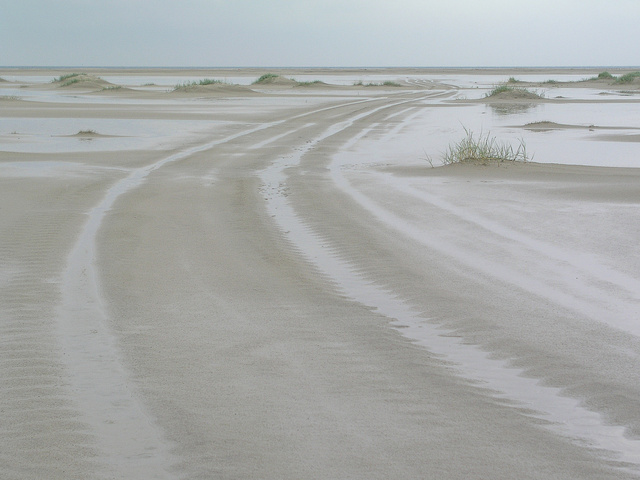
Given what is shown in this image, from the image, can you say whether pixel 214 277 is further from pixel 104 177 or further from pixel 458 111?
pixel 458 111

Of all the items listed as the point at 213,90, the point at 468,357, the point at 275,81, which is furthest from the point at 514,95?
the point at 468,357

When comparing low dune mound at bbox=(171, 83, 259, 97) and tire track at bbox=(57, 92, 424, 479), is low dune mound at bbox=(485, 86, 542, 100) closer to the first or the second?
low dune mound at bbox=(171, 83, 259, 97)

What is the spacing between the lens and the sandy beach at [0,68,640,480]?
124 inches

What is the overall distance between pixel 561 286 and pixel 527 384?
1977 mm

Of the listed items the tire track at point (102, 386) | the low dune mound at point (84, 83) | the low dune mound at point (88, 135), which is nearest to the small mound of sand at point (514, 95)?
the low dune mound at point (88, 135)

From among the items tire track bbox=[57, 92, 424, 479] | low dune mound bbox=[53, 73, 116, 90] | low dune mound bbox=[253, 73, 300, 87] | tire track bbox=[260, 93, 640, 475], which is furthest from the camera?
low dune mound bbox=[253, 73, 300, 87]

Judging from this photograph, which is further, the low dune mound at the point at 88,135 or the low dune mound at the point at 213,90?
the low dune mound at the point at 213,90

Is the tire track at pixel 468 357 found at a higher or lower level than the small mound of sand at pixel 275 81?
lower

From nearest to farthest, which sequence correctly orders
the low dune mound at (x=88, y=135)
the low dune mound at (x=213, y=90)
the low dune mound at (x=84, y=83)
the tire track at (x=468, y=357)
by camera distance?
the tire track at (x=468, y=357) → the low dune mound at (x=88, y=135) → the low dune mound at (x=213, y=90) → the low dune mound at (x=84, y=83)

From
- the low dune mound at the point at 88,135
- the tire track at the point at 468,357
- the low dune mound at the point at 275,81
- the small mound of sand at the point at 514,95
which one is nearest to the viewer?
the tire track at the point at 468,357

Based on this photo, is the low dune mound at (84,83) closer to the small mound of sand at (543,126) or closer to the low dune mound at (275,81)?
the low dune mound at (275,81)

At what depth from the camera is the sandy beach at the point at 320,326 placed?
3162 mm

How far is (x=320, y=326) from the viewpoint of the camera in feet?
15.5

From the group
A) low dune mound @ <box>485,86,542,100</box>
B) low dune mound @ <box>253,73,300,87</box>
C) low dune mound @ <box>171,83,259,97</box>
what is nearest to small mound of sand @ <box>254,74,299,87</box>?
low dune mound @ <box>253,73,300,87</box>
